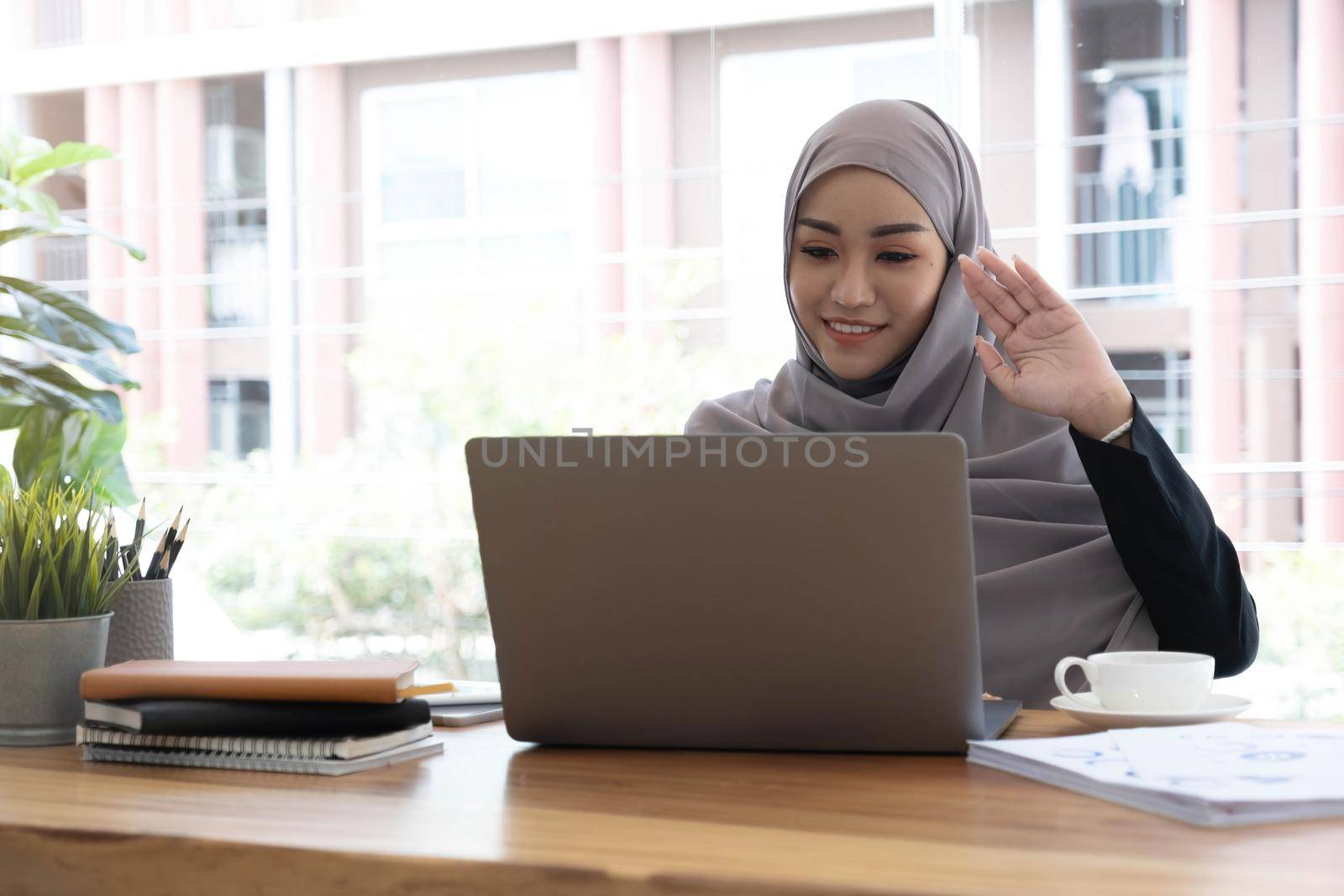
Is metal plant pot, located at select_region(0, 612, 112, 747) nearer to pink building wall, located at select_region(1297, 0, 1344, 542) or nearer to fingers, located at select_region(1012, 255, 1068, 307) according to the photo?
fingers, located at select_region(1012, 255, 1068, 307)

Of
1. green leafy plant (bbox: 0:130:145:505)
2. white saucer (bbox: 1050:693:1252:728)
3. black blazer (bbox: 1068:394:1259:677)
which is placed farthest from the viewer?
green leafy plant (bbox: 0:130:145:505)

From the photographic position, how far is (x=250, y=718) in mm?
939

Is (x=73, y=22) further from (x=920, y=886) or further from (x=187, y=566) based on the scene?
(x=920, y=886)

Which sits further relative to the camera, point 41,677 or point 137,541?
point 137,541

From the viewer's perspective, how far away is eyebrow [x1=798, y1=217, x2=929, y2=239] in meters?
1.65

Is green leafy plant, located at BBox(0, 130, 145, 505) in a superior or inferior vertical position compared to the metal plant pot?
superior

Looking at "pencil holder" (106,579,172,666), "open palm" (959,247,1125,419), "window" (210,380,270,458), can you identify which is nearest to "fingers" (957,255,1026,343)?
"open palm" (959,247,1125,419)

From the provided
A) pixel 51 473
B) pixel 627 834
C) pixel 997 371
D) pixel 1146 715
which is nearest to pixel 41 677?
pixel 627 834

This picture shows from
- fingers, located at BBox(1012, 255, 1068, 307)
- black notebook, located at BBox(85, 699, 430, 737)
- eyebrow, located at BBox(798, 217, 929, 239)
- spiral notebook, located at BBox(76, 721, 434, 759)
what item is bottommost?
spiral notebook, located at BBox(76, 721, 434, 759)

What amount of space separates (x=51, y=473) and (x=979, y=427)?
179 cm

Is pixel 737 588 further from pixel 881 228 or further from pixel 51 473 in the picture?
pixel 51 473

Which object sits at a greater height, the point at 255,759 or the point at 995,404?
the point at 995,404

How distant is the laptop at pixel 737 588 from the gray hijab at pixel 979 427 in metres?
0.45

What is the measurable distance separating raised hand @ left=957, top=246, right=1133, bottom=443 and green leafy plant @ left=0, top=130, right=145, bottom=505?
151cm
